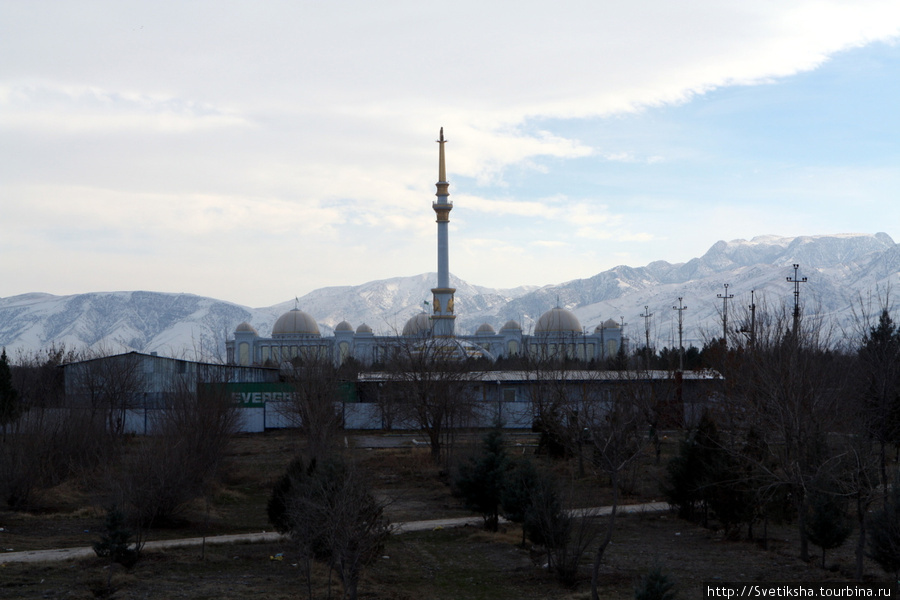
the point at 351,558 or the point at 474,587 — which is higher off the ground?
the point at 351,558

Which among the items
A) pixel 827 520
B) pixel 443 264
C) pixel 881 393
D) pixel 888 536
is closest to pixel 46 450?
pixel 827 520

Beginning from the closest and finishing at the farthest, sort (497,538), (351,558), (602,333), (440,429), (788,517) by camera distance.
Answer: (351,558), (497,538), (788,517), (440,429), (602,333)

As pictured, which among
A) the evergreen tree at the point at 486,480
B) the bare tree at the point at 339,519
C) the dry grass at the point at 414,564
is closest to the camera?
the bare tree at the point at 339,519

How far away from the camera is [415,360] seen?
3031 centimetres

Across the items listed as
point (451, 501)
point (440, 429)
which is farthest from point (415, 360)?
point (451, 501)

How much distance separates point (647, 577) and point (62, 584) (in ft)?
28.9

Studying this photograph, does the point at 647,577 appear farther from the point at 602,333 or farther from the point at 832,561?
the point at 602,333

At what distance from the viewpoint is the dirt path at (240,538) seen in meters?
14.6

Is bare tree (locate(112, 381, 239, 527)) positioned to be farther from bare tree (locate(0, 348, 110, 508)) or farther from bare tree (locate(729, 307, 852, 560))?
bare tree (locate(729, 307, 852, 560))

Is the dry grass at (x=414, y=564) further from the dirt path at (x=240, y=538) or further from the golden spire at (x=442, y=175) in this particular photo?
the golden spire at (x=442, y=175)

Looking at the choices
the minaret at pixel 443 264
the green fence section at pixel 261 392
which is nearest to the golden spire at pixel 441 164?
the minaret at pixel 443 264

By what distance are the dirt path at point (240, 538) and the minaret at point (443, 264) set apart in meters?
60.6

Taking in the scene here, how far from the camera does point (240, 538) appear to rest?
662 inches

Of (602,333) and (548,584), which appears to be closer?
(548,584)
